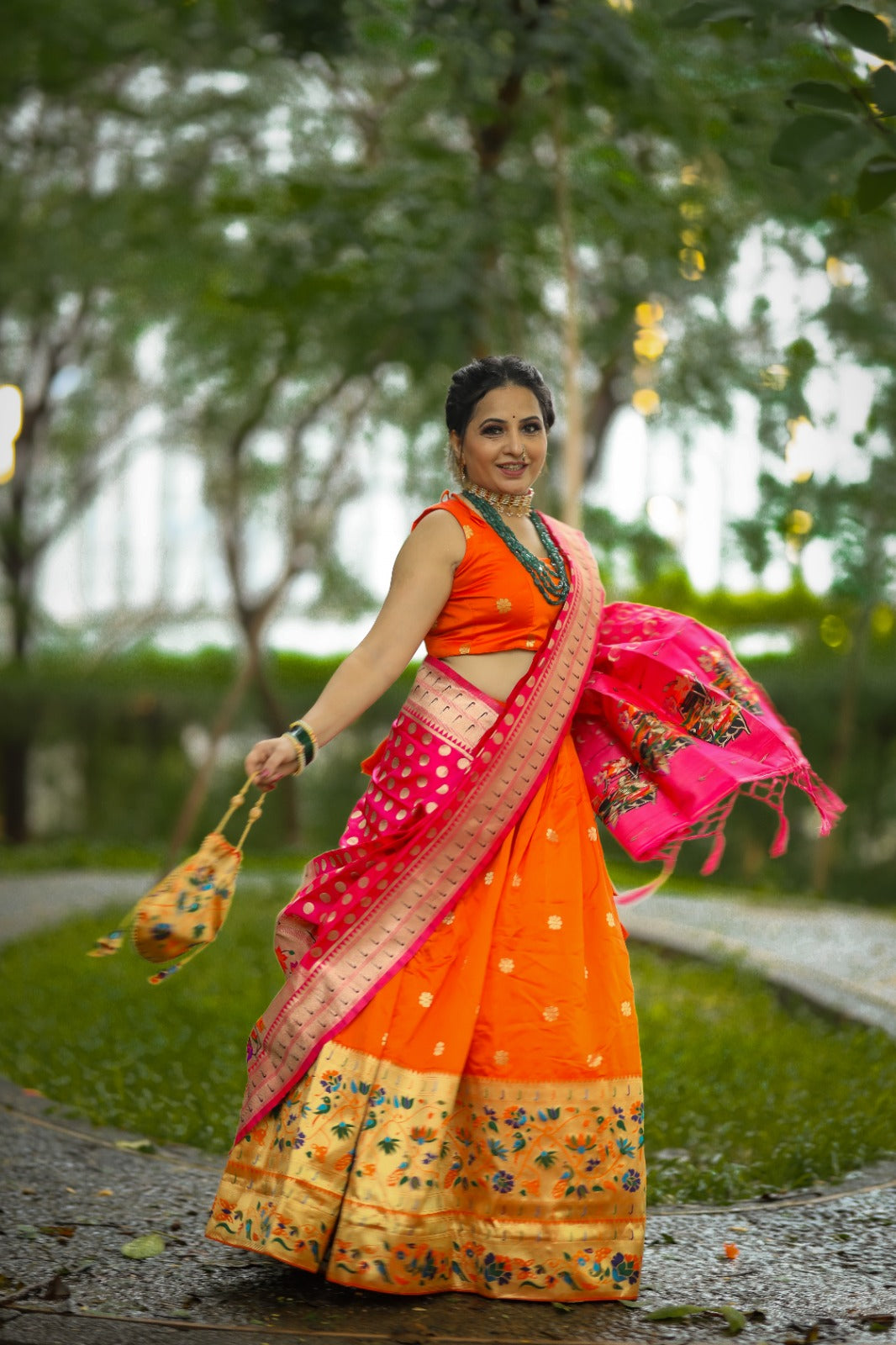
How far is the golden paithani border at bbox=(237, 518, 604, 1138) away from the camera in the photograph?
304 centimetres

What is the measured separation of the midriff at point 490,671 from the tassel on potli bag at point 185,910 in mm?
605

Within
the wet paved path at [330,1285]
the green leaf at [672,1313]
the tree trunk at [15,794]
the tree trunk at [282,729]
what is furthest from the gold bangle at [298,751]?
the tree trunk at [15,794]

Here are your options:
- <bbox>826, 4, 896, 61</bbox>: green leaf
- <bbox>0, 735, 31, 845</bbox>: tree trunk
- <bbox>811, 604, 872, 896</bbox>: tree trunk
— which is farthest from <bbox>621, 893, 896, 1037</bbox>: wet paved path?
<bbox>0, 735, 31, 845</bbox>: tree trunk

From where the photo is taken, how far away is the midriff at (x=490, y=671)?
10.7 feet

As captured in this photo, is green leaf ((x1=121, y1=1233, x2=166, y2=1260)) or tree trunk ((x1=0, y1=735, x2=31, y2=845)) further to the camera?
tree trunk ((x1=0, y1=735, x2=31, y2=845))

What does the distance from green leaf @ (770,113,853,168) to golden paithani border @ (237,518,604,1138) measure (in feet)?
4.29

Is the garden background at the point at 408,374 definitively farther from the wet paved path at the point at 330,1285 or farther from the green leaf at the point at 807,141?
the wet paved path at the point at 330,1285

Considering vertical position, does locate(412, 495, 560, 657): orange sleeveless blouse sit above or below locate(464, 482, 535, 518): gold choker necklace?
below

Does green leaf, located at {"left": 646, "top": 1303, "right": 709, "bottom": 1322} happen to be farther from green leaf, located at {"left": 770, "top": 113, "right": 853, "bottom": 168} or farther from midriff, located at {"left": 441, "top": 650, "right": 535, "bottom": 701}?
green leaf, located at {"left": 770, "top": 113, "right": 853, "bottom": 168}

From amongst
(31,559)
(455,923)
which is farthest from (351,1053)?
(31,559)

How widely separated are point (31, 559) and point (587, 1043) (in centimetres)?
1127

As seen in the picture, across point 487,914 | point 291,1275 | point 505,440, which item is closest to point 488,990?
point 487,914

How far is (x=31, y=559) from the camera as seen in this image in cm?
1330

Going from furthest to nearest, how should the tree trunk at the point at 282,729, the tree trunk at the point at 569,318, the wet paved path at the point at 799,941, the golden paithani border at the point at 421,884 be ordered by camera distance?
1. the tree trunk at the point at 282,729
2. the wet paved path at the point at 799,941
3. the tree trunk at the point at 569,318
4. the golden paithani border at the point at 421,884
